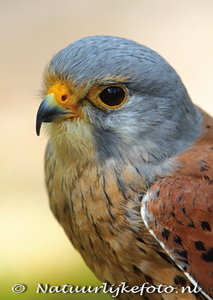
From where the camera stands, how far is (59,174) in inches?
196

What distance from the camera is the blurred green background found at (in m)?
7.78

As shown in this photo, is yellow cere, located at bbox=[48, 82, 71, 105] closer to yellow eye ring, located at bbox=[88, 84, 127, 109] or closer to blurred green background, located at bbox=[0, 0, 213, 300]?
yellow eye ring, located at bbox=[88, 84, 127, 109]

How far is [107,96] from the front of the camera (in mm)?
4582

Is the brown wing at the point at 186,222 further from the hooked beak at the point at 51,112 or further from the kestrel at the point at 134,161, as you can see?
the hooked beak at the point at 51,112

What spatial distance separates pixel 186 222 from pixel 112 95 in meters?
0.85

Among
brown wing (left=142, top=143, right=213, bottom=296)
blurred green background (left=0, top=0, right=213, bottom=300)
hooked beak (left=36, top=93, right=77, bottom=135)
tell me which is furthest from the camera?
blurred green background (left=0, top=0, right=213, bottom=300)

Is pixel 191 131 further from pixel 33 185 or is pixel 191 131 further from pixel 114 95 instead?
pixel 33 185

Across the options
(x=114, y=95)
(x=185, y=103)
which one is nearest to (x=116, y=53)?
(x=114, y=95)

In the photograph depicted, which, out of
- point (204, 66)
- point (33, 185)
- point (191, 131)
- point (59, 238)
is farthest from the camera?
point (204, 66)

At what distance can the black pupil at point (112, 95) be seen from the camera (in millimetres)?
4582

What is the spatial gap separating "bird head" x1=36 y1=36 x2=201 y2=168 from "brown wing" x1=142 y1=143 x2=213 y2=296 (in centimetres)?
26

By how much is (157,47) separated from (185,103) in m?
6.84

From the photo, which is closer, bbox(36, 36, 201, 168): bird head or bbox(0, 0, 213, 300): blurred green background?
bbox(36, 36, 201, 168): bird head

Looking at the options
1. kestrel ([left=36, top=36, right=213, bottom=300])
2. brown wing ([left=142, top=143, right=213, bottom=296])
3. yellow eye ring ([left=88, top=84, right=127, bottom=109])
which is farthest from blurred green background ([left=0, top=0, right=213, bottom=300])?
yellow eye ring ([left=88, top=84, right=127, bottom=109])
